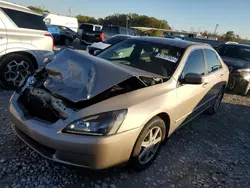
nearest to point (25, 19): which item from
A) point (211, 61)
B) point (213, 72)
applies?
point (211, 61)

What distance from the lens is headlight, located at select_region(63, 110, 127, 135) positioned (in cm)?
226

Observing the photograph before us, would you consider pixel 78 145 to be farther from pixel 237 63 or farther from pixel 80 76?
pixel 237 63

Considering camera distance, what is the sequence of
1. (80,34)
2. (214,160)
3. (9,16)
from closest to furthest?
1. (214,160)
2. (9,16)
3. (80,34)

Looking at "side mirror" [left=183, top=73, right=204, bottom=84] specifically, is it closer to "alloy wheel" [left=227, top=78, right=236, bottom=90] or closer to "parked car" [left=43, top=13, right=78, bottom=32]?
"alloy wheel" [left=227, top=78, right=236, bottom=90]

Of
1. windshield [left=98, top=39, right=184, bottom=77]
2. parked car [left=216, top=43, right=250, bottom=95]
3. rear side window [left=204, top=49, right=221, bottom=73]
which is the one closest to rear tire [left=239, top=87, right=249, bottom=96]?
parked car [left=216, top=43, right=250, bottom=95]

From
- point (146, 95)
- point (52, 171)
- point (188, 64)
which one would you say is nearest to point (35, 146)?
point (52, 171)

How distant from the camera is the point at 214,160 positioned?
3492 millimetres

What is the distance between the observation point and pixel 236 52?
8.76 meters

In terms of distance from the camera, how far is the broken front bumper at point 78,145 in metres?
2.22

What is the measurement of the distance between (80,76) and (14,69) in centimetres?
293

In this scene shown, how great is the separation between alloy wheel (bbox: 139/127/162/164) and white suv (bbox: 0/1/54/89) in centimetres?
338

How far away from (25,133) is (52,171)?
0.53 m

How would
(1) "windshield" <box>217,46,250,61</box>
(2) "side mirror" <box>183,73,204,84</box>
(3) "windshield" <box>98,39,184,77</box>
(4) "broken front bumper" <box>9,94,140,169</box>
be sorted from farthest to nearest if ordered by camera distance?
(1) "windshield" <box>217,46,250,61</box> → (3) "windshield" <box>98,39,184,77</box> → (2) "side mirror" <box>183,73,204,84</box> → (4) "broken front bumper" <box>9,94,140,169</box>

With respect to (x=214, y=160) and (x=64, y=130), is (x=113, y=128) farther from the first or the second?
(x=214, y=160)
